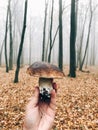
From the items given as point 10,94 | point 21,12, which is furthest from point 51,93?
point 21,12

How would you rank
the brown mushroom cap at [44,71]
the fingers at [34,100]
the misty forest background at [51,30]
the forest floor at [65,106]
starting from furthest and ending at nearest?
1. the misty forest background at [51,30]
2. the forest floor at [65,106]
3. the fingers at [34,100]
4. the brown mushroom cap at [44,71]

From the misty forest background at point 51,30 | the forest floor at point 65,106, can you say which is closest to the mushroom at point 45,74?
the forest floor at point 65,106

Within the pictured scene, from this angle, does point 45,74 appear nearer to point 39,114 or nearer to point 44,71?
point 44,71

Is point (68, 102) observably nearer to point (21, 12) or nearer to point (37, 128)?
point (37, 128)

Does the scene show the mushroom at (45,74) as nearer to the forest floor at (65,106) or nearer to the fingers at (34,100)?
the fingers at (34,100)

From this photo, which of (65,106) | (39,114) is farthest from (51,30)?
(39,114)

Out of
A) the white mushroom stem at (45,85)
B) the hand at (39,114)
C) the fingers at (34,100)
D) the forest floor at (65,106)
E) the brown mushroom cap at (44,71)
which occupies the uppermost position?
the brown mushroom cap at (44,71)
